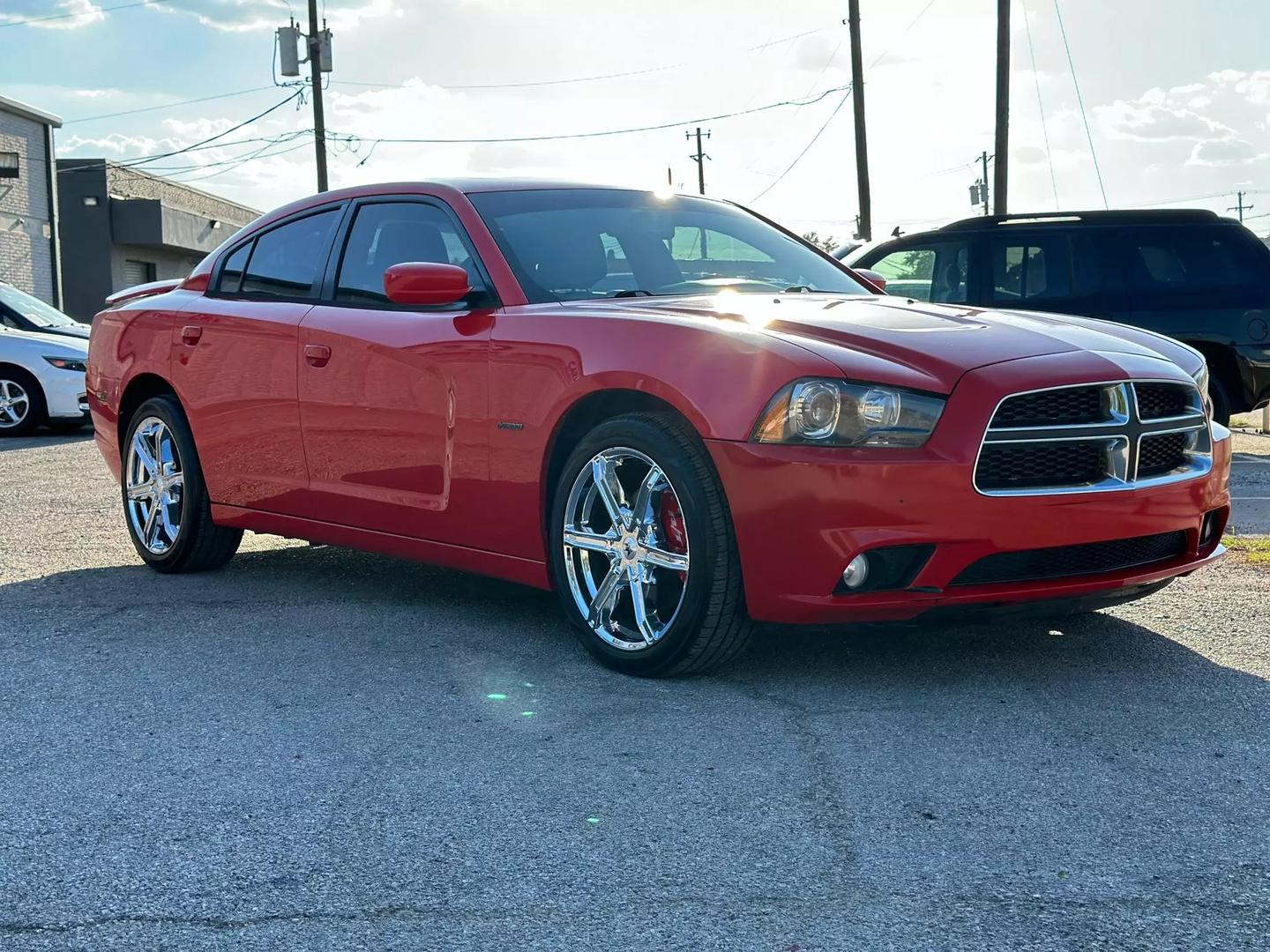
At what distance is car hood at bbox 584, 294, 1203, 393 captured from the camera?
4188 millimetres

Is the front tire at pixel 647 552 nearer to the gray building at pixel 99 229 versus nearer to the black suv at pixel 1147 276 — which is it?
the black suv at pixel 1147 276

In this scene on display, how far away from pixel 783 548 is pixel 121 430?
13.0ft

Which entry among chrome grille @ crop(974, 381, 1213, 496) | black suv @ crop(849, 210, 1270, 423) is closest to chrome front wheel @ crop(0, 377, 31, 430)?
black suv @ crop(849, 210, 1270, 423)

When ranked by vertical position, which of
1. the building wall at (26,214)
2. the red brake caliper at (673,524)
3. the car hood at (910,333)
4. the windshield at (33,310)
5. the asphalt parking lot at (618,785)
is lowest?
the asphalt parking lot at (618,785)

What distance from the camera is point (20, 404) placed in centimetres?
1501

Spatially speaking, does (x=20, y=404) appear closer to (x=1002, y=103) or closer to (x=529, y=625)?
(x=529, y=625)

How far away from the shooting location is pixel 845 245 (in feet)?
41.7

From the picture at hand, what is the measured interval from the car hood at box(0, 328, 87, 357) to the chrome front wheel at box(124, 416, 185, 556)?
8.89 m

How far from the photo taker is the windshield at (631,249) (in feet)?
17.1

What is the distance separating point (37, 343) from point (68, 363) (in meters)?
0.35

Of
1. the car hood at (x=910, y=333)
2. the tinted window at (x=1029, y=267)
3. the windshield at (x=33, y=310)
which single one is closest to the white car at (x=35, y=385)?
the windshield at (x=33, y=310)

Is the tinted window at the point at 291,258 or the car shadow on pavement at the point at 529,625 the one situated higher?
the tinted window at the point at 291,258

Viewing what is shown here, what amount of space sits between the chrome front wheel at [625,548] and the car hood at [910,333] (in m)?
0.51

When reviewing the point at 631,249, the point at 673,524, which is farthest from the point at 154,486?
the point at 673,524
